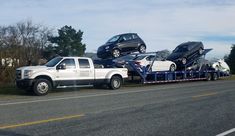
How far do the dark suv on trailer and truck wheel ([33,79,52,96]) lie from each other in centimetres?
611

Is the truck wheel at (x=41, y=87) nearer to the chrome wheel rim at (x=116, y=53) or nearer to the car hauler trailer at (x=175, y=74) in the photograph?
the chrome wheel rim at (x=116, y=53)

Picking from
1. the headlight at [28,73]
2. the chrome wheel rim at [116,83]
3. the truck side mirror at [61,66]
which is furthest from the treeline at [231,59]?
the headlight at [28,73]

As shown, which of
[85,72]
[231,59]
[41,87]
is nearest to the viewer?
[41,87]

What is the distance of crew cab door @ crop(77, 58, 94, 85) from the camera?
21.2m

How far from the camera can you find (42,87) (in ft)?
63.3

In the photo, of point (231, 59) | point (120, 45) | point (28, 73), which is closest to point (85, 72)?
point (28, 73)

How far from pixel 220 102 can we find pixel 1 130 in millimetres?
8627

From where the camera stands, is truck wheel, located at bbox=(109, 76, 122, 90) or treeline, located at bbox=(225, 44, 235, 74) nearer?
truck wheel, located at bbox=(109, 76, 122, 90)

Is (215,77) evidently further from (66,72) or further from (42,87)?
(42,87)

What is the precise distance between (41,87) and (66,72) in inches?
69.2

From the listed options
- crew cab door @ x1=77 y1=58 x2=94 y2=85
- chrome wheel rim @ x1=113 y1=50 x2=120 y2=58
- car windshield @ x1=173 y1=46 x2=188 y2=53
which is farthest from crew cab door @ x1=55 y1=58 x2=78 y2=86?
car windshield @ x1=173 y1=46 x2=188 y2=53

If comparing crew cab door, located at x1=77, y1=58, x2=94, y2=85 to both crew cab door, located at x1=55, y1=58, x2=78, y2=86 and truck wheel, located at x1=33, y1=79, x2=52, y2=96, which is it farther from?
truck wheel, located at x1=33, y1=79, x2=52, y2=96

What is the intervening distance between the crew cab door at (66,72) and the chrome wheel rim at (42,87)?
91 centimetres

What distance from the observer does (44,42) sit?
230ft
